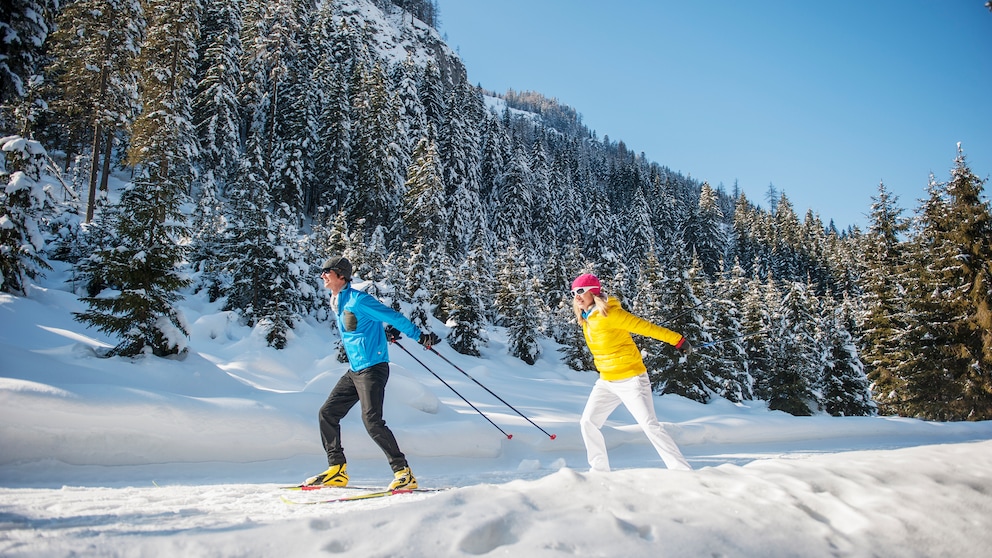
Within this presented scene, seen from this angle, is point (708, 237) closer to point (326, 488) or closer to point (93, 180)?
point (93, 180)

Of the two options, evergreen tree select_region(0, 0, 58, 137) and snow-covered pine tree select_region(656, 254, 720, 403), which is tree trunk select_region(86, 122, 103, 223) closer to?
A: evergreen tree select_region(0, 0, 58, 137)

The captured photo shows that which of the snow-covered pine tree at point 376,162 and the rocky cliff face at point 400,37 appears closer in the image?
the snow-covered pine tree at point 376,162

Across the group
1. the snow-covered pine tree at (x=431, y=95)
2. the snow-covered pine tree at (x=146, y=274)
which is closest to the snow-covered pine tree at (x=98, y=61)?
the snow-covered pine tree at (x=146, y=274)

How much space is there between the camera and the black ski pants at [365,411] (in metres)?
4.54

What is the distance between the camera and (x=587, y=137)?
174 meters

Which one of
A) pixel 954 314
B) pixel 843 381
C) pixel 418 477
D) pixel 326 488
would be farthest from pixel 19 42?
pixel 843 381

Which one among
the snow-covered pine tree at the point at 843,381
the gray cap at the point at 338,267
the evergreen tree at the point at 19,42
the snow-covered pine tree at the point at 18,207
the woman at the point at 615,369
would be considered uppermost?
the evergreen tree at the point at 19,42

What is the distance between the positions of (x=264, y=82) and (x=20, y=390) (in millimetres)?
42082

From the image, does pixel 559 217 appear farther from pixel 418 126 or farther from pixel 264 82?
pixel 264 82

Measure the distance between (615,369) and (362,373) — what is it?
99.9 inches

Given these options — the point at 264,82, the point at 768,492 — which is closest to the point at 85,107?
the point at 264,82

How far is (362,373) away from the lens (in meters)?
4.63

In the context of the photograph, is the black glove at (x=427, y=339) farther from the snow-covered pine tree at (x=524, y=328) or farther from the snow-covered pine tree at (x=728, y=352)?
the snow-covered pine tree at (x=524, y=328)

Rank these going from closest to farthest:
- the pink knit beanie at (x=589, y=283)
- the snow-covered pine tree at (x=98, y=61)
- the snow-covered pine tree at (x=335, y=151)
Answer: the pink knit beanie at (x=589, y=283), the snow-covered pine tree at (x=98, y=61), the snow-covered pine tree at (x=335, y=151)
